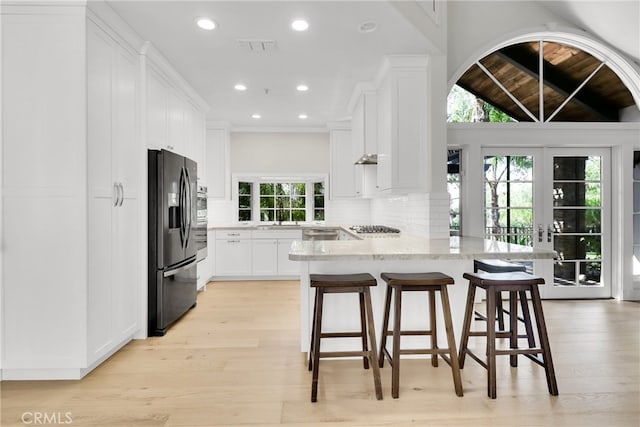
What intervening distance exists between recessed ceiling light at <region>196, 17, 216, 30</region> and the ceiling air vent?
28cm

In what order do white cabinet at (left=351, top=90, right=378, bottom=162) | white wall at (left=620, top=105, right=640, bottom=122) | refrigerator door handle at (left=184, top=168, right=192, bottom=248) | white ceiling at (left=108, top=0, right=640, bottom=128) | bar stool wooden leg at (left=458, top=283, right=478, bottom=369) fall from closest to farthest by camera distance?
1. bar stool wooden leg at (left=458, top=283, right=478, bottom=369)
2. white ceiling at (left=108, top=0, right=640, bottom=128)
3. refrigerator door handle at (left=184, top=168, right=192, bottom=248)
4. white cabinet at (left=351, top=90, right=378, bottom=162)
5. white wall at (left=620, top=105, right=640, bottom=122)

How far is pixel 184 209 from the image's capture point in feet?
12.3

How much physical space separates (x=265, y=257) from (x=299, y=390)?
3616 mm

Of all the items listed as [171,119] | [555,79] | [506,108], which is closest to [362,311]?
[171,119]

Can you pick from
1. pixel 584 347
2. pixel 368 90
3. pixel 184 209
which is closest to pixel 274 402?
pixel 184 209

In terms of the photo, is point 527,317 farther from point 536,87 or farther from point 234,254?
point 234,254

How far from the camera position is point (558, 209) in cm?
457

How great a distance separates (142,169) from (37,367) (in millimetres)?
1629

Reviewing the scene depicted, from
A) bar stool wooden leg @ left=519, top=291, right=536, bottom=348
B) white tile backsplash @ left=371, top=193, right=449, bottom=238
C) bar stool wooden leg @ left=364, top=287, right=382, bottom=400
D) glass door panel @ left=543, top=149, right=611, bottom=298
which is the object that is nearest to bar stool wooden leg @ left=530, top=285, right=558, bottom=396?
bar stool wooden leg @ left=519, top=291, right=536, bottom=348

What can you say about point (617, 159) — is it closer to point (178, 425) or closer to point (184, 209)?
point (184, 209)

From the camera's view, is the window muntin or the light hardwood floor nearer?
the light hardwood floor

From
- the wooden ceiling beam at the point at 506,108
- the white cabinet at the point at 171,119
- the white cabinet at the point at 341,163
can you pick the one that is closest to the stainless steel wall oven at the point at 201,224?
the white cabinet at the point at 171,119

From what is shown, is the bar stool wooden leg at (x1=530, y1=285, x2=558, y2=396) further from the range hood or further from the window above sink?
the window above sink

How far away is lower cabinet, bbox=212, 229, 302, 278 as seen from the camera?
5824mm
